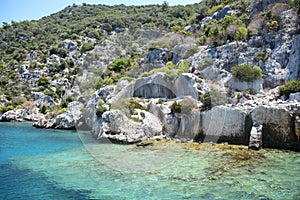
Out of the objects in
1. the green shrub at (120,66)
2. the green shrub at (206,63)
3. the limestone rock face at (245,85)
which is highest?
the green shrub at (120,66)

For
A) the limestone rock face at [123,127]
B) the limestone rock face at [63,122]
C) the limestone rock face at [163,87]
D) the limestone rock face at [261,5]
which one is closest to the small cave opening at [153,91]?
the limestone rock face at [163,87]

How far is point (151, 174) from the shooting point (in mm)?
15047

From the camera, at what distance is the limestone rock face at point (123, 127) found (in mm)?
26163

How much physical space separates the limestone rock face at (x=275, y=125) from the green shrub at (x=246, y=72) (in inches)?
306

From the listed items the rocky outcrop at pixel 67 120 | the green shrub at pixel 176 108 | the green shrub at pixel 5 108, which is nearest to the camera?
the green shrub at pixel 176 108

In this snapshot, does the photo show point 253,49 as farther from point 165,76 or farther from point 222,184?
point 222,184

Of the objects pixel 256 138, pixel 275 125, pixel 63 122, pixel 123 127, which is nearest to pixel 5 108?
pixel 63 122

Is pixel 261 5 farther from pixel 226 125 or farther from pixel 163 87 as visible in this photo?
pixel 226 125

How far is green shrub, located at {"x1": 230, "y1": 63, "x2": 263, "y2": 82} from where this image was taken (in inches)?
1149

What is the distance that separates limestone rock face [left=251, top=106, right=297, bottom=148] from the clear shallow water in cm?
168

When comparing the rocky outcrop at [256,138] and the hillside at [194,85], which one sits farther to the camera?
the hillside at [194,85]

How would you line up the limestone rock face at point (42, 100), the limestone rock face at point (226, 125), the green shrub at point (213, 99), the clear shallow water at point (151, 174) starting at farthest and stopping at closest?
the limestone rock face at point (42, 100) < the green shrub at point (213, 99) < the limestone rock face at point (226, 125) < the clear shallow water at point (151, 174)

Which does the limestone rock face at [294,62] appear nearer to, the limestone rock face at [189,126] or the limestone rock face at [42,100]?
the limestone rock face at [189,126]

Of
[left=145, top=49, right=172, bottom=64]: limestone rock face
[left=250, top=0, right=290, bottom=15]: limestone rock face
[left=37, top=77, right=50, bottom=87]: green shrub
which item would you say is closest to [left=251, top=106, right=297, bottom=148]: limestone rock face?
[left=250, top=0, right=290, bottom=15]: limestone rock face
